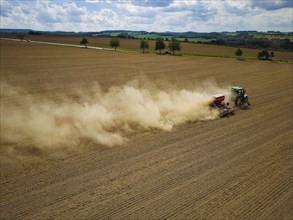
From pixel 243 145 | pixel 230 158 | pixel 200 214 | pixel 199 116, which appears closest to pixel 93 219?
pixel 200 214

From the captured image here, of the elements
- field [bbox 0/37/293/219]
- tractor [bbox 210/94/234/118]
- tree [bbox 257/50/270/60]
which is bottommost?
field [bbox 0/37/293/219]

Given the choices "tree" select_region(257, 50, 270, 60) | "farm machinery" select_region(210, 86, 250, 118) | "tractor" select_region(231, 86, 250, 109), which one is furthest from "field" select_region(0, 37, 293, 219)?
"tree" select_region(257, 50, 270, 60)

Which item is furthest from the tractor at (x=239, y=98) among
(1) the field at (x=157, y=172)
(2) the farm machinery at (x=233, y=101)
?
(1) the field at (x=157, y=172)

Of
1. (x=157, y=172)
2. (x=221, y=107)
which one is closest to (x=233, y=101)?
(x=221, y=107)

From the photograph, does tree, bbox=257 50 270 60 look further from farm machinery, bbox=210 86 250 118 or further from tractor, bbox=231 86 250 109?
tractor, bbox=231 86 250 109

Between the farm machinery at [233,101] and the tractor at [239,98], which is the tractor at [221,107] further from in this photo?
the tractor at [239,98]

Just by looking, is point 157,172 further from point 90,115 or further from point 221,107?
point 221,107

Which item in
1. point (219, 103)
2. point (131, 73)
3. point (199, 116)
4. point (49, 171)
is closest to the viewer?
point (49, 171)

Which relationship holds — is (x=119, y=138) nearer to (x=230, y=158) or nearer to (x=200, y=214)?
(x=230, y=158)

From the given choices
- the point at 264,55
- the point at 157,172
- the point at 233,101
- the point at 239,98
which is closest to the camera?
the point at 157,172
